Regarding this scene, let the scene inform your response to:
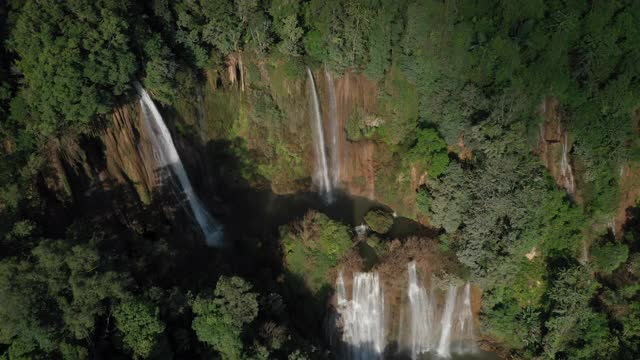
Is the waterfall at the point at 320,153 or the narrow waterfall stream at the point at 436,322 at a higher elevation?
the waterfall at the point at 320,153

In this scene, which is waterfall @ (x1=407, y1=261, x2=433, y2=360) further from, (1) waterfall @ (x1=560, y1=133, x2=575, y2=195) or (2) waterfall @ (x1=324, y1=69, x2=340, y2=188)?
(1) waterfall @ (x1=560, y1=133, x2=575, y2=195)

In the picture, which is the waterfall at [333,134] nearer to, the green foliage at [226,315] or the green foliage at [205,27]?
the green foliage at [205,27]

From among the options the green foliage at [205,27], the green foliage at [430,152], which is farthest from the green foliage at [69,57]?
the green foliage at [430,152]

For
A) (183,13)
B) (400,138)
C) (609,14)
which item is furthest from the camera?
(400,138)

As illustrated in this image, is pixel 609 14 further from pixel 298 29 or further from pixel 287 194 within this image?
pixel 287 194

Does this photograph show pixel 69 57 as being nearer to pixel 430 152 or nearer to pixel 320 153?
pixel 320 153

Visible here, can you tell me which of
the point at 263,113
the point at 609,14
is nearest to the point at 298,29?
the point at 263,113

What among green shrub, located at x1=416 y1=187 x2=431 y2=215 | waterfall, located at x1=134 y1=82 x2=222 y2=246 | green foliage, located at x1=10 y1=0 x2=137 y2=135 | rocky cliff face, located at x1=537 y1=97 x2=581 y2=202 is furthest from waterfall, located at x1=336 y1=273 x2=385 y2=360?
green foliage, located at x1=10 y1=0 x2=137 y2=135
